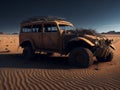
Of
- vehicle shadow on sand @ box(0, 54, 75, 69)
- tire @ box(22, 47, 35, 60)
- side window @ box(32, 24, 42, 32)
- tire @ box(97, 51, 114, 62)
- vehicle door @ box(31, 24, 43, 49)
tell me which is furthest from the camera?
tire @ box(22, 47, 35, 60)

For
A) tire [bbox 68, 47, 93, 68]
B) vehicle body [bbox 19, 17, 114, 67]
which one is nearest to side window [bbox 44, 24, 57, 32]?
vehicle body [bbox 19, 17, 114, 67]

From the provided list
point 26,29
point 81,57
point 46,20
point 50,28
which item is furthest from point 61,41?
point 26,29

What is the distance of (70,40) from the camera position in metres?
10.9

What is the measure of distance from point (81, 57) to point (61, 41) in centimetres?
155

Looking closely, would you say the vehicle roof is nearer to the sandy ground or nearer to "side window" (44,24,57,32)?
"side window" (44,24,57,32)

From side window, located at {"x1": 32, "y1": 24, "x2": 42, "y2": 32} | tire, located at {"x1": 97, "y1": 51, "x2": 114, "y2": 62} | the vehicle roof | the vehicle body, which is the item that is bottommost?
tire, located at {"x1": 97, "y1": 51, "x2": 114, "y2": 62}

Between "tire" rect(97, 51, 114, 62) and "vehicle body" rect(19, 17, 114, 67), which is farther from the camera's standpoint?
"tire" rect(97, 51, 114, 62)

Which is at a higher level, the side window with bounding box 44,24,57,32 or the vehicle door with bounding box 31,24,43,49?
the side window with bounding box 44,24,57,32

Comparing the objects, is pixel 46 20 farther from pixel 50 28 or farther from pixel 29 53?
pixel 29 53

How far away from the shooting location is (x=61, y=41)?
11.5 meters

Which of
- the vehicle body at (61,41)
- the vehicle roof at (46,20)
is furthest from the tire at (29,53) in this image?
the vehicle roof at (46,20)

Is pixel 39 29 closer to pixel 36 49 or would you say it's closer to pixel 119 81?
pixel 36 49

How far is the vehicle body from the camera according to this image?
10.6 meters

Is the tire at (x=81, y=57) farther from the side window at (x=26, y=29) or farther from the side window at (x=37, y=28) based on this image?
the side window at (x=26, y=29)
